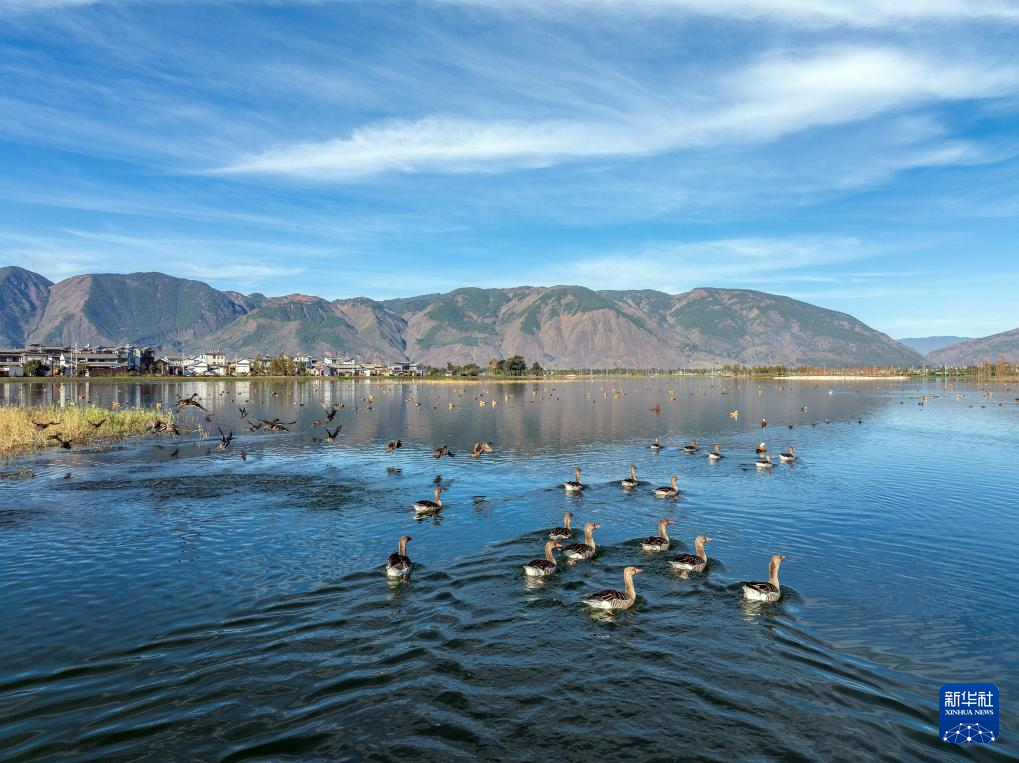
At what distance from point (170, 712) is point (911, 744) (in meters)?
15.8

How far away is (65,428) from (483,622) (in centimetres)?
5635

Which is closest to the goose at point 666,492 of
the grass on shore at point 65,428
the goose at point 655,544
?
the goose at point 655,544

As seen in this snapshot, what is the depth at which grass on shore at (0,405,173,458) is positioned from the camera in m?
51.3

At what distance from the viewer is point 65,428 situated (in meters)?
56.3

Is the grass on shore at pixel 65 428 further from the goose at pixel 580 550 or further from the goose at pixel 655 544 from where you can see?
the goose at pixel 655 544

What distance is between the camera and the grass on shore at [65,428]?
2021 inches

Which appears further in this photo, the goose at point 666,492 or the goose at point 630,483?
the goose at point 630,483

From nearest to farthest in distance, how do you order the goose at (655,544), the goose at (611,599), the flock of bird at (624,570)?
the goose at (611,599) → the flock of bird at (624,570) → the goose at (655,544)

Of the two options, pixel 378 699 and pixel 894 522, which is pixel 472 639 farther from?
pixel 894 522

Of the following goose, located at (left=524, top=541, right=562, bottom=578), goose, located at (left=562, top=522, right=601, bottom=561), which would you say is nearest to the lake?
goose, located at (left=562, top=522, right=601, bottom=561)

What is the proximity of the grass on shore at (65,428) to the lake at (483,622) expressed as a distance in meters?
Answer: 17.4

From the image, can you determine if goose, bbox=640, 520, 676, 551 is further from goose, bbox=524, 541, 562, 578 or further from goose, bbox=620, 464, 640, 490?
goose, bbox=620, 464, 640, 490

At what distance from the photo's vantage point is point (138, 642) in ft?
53.3

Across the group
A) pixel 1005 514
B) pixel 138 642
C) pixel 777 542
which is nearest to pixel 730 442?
pixel 1005 514
